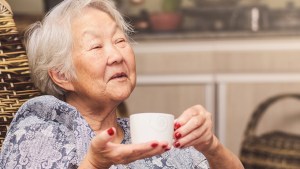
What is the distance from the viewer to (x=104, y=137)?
1233 millimetres

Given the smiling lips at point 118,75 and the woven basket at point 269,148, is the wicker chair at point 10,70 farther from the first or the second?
the woven basket at point 269,148

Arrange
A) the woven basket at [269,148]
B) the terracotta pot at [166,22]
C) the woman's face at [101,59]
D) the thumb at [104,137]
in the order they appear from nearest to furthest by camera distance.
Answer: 1. the thumb at [104,137]
2. the woman's face at [101,59]
3. the woven basket at [269,148]
4. the terracotta pot at [166,22]

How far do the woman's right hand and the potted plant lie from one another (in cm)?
262

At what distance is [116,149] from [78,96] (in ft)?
1.89

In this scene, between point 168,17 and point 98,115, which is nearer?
point 98,115

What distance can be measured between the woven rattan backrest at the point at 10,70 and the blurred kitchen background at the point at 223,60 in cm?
172

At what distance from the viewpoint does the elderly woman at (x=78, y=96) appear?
61.6 inches

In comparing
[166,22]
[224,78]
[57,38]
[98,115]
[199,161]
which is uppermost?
[57,38]

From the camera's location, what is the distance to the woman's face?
5.55 feet

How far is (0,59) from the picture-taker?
1828mm

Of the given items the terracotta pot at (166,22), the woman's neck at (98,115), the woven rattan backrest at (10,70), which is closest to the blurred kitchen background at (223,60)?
the terracotta pot at (166,22)

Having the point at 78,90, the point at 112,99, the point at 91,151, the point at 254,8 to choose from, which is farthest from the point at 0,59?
the point at 254,8

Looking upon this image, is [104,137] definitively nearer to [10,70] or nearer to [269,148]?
[10,70]

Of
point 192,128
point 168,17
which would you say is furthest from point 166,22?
point 192,128
